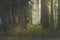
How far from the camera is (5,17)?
2.54m

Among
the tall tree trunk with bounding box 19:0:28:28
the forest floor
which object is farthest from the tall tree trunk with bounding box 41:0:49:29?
the tall tree trunk with bounding box 19:0:28:28

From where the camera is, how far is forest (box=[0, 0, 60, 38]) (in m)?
2.48

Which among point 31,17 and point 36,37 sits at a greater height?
point 31,17

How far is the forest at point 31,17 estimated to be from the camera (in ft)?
8.15

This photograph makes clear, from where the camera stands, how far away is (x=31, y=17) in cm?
249

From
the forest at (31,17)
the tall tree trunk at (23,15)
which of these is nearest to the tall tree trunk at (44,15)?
the forest at (31,17)

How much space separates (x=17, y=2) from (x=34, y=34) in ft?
1.63

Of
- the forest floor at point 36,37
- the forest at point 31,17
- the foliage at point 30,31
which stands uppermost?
the forest at point 31,17

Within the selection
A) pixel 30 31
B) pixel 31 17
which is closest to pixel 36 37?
pixel 30 31

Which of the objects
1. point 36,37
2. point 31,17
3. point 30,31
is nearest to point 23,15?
point 31,17

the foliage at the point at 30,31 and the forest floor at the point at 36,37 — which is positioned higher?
the foliage at the point at 30,31

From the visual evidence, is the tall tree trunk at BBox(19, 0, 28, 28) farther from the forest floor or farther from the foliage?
the forest floor

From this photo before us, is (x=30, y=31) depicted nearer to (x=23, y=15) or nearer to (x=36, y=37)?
(x=36, y=37)

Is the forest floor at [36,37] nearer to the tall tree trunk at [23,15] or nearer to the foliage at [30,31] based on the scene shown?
the foliage at [30,31]
